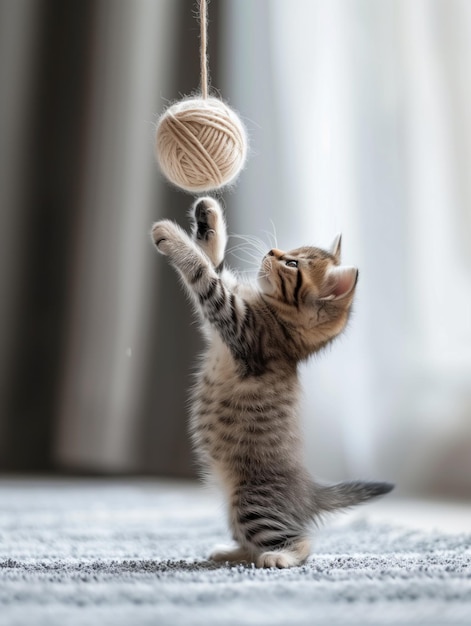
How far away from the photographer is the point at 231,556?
1.25 meters

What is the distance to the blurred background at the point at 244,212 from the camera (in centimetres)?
217

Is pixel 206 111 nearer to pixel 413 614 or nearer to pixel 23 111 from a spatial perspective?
pixel 413 614

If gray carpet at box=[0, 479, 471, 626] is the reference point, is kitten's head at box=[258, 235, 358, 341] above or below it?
above

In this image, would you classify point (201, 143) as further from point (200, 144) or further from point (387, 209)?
point (387, 209)

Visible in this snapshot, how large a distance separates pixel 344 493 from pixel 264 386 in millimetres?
231

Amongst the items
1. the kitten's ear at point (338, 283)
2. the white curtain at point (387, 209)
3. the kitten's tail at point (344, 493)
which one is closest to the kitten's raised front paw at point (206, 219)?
the kitten's ear at point (338, 283)

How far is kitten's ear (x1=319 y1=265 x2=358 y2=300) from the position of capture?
4.38ft

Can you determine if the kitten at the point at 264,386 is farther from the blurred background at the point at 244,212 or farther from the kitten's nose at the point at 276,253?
the blurred background at the point at 244,212

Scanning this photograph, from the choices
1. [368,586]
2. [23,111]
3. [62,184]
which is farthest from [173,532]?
[23,111]

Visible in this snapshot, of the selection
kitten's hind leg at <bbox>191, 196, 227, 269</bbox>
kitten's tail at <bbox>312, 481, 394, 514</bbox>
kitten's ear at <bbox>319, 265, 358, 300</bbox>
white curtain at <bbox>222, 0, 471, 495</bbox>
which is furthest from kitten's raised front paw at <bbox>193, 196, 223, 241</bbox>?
white curtain at <bbox>222, 0, 471, 495</bbox>

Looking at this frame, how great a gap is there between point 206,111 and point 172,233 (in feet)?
0.67

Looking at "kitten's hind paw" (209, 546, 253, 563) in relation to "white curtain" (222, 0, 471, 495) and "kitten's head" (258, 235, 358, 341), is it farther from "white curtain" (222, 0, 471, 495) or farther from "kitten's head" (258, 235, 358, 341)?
"white curtain" (222, 0, 471, 495)

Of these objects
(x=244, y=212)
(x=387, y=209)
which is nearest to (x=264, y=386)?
(x=387, y=209)

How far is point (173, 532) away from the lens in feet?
5.31
